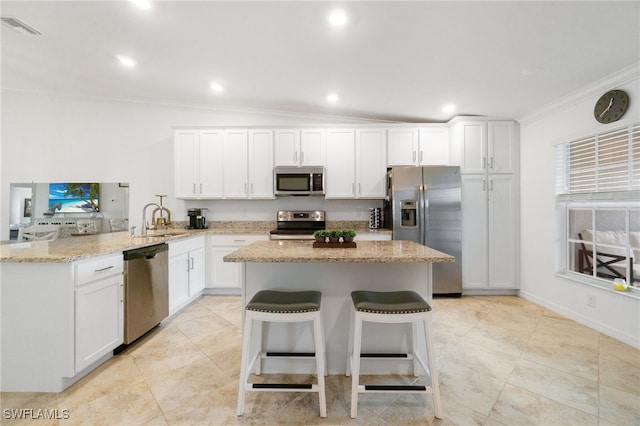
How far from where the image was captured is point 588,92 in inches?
110

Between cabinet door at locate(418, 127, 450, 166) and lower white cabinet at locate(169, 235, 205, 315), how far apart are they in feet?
10.9

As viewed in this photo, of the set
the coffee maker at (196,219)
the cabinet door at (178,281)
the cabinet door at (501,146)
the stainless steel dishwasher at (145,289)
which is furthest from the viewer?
the coffee maker at (196,219)

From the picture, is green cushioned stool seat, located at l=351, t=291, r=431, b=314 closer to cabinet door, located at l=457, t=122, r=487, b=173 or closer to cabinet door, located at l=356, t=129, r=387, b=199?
cabinet door, located at l=356, t=129, r=387, b=199

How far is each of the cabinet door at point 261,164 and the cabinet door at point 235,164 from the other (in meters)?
0.08

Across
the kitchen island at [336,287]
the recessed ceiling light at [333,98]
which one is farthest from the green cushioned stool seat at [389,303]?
the recessed ceiling light at [333,98]

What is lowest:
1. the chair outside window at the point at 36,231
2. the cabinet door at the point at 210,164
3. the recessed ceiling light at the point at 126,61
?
the chair outside window at the point at 36,231

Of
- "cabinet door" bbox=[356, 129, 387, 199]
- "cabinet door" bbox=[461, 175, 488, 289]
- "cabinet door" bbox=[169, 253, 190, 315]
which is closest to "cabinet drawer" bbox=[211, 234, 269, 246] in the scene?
"cabinet door" bbox=[169, 253, 190, 315]

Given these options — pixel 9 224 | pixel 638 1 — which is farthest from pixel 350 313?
pixel 9 224

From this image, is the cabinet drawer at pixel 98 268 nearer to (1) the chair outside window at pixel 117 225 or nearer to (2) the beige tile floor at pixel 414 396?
(2) the beige tile floor at pixel 414 396

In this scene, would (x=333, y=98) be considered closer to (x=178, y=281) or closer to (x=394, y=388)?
(x=178, y=281)

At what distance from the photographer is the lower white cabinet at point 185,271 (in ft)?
9.94

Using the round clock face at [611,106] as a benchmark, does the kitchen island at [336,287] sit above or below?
below

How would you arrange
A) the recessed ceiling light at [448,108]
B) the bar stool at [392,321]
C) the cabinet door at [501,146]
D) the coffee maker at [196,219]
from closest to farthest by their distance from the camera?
the bar stool at [392,321], the recessed ceiling light at [448,108], the cabinet door at [501,146], the coffee maker at [196,219]

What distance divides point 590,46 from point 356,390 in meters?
3.08
